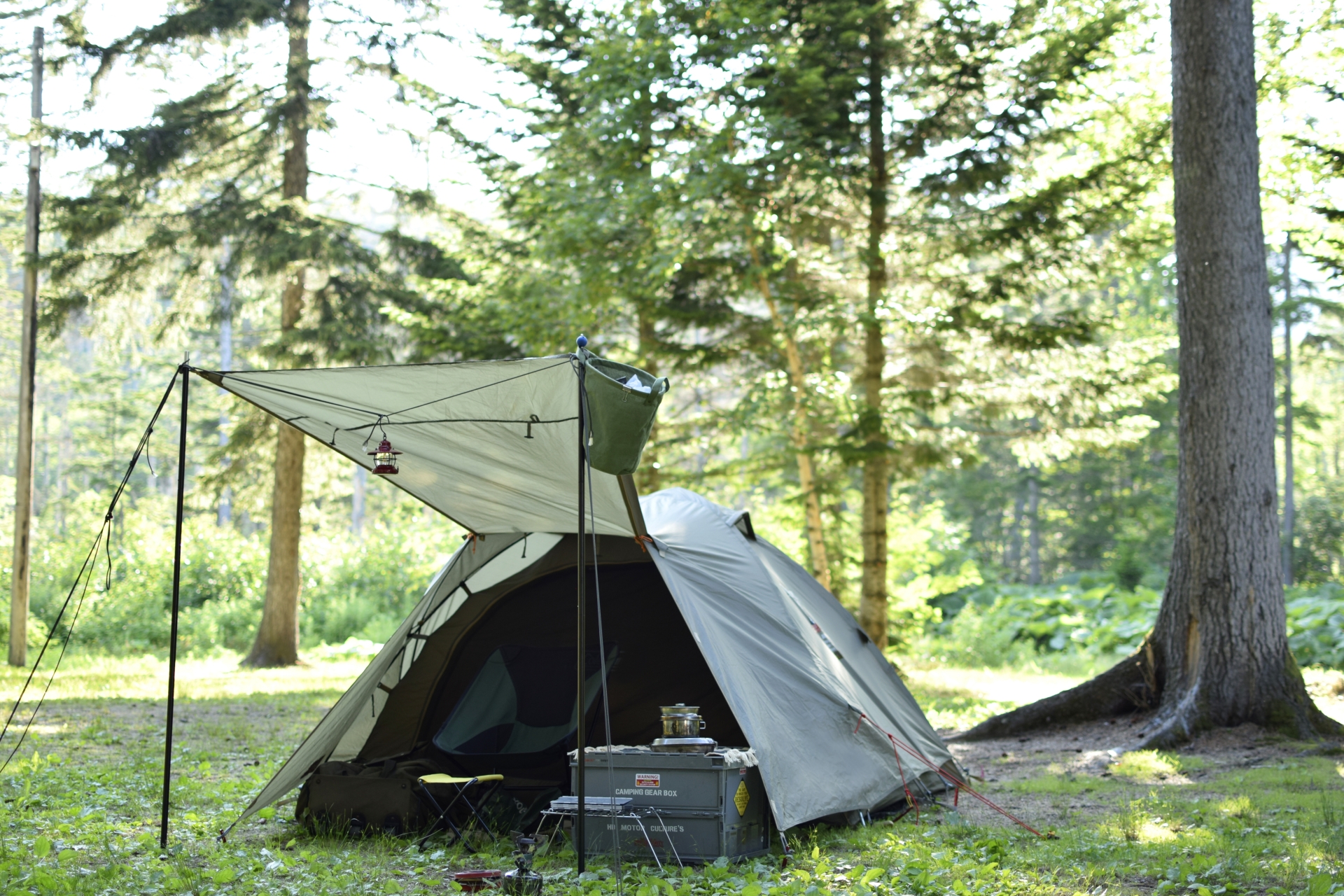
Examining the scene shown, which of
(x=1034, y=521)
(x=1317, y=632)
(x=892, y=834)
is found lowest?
(x=892, y=834)

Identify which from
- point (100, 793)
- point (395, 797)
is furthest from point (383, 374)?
point (100, 793)

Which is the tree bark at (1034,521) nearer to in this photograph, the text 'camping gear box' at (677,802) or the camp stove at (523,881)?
the text 'camping gear box' at (677,802)

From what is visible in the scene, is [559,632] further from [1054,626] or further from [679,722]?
[1054,626]

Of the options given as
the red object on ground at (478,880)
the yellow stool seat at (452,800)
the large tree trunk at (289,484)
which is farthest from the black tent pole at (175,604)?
the large tree trunk at (289,484)

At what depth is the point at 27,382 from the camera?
39.0ft

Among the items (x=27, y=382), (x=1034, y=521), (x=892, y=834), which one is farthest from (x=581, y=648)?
(x=1034, y=521)

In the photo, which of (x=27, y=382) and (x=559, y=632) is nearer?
(x=559, y=632)

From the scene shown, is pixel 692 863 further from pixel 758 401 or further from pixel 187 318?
pixel 187 318

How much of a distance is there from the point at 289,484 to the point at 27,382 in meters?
3.07

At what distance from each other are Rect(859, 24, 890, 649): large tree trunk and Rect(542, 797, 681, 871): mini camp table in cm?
638

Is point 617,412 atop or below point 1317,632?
atop

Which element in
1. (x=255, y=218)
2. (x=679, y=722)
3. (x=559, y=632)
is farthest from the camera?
(x=255, y=218)

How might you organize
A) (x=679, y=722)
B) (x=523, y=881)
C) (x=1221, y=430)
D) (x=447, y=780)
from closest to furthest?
(x=523, y=881)
(x=679, y=722)
(x=447, y=780)
(x=1221, y=430)

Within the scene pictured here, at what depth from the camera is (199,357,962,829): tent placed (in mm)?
4480
